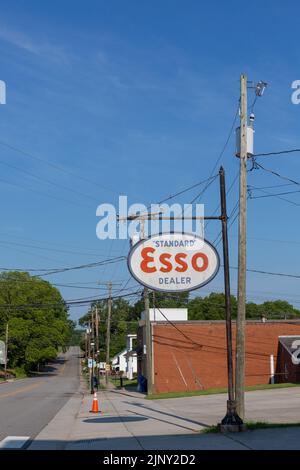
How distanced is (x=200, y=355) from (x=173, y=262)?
→ 30940mm

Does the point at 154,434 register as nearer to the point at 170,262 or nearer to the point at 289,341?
the point at 170,262

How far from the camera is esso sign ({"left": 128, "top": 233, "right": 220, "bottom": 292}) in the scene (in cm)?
1507

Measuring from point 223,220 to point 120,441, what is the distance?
252 inches

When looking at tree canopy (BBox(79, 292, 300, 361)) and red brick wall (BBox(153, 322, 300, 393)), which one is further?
tree canopy (BBox(79, 292, 300, 361))

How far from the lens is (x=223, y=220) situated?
56.0 ft

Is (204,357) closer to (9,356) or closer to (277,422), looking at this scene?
(277,422)

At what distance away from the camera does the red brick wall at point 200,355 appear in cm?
4438

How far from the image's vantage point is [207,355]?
45188 mm

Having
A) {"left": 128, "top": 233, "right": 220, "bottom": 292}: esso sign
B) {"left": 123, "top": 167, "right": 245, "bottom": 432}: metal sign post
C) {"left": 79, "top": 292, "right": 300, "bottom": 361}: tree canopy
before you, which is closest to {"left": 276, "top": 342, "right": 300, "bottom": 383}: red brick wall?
{"left": 123, "top": 167, "right": 245, "bottom": 432}: metal sign post

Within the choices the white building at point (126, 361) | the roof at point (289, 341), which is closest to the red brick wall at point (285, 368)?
the roof at point (289, 341)

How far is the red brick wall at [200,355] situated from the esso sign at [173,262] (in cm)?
3014

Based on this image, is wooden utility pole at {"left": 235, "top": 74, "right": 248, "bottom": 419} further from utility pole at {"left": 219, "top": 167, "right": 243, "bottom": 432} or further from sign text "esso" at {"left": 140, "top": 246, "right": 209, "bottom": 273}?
sign text "esso" at {"left": 140, "top": 246, "right": 209, "bottom": 273}

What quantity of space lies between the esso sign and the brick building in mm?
30053
